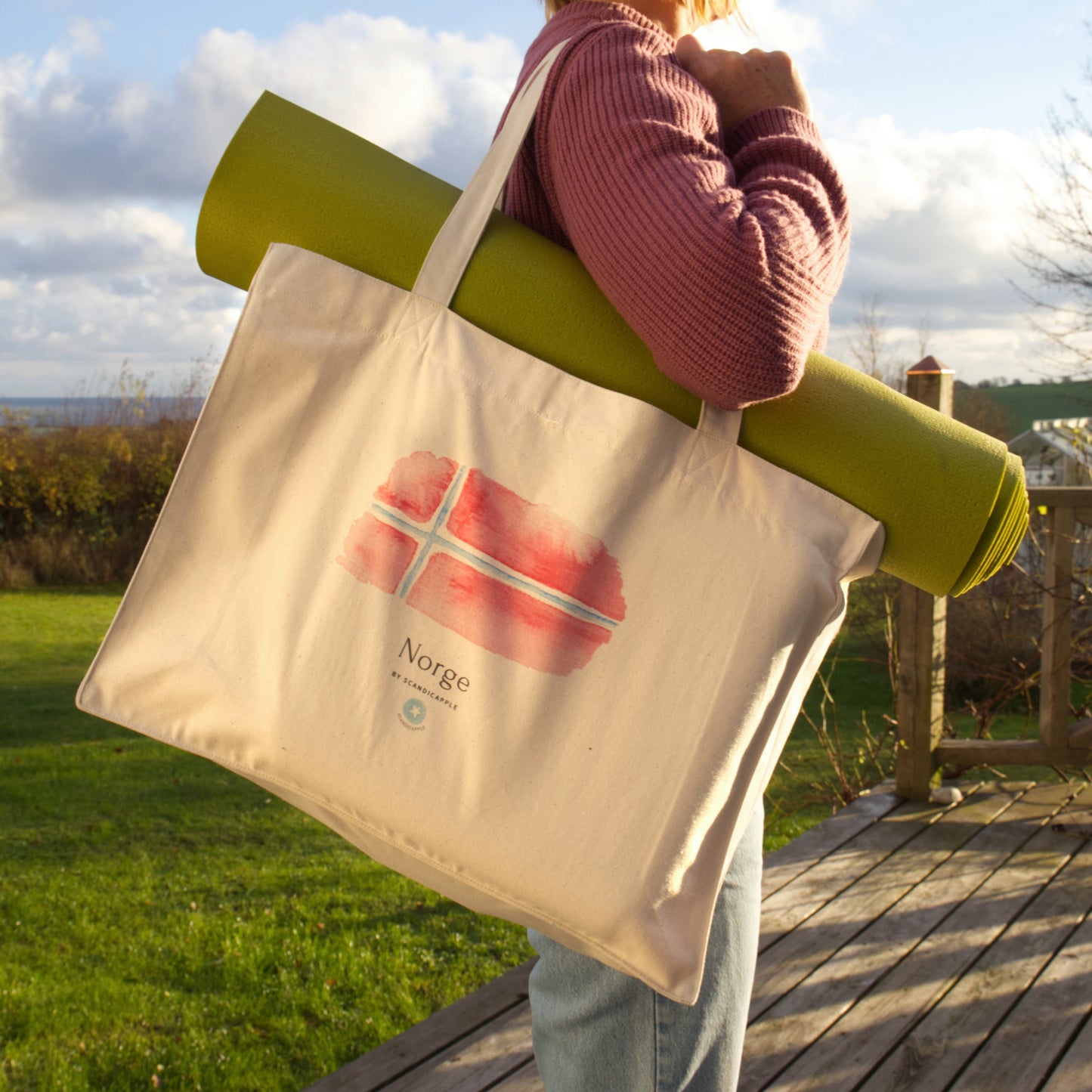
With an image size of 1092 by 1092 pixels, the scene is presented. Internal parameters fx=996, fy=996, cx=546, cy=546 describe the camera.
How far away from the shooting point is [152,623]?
99 cm

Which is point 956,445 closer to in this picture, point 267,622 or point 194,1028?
point 267,622

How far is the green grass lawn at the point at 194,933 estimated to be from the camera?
2617 millimetres

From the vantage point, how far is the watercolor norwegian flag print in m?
0.91

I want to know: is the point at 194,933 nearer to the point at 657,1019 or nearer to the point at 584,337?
the point at 657,1019

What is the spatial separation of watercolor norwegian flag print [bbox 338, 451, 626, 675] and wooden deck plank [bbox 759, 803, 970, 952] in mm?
1854

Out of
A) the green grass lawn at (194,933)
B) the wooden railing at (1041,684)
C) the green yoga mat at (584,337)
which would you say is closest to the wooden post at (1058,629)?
the wooden railing at (1041,684)

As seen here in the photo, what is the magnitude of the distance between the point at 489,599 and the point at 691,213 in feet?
1.25

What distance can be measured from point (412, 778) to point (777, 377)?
1.60ft

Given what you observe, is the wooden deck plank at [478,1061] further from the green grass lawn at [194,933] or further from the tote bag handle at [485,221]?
the tote bag handle at [485,221]

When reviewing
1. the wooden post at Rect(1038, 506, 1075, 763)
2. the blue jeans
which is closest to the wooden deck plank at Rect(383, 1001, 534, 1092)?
the blue jeans

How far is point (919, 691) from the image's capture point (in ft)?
11.6

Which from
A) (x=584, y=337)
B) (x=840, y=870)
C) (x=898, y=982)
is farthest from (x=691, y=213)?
(x=840, y=870)

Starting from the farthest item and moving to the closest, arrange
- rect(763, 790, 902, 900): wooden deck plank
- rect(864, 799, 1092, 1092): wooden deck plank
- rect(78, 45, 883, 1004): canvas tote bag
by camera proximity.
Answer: rect(763, 790, 902, 900): wooden deck plank → rect(864, 799, 1092, 1092): wooden deck plank → rect(78, 45, 883, 1004): canvas tote bag

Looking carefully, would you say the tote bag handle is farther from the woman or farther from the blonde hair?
the blonde hair
